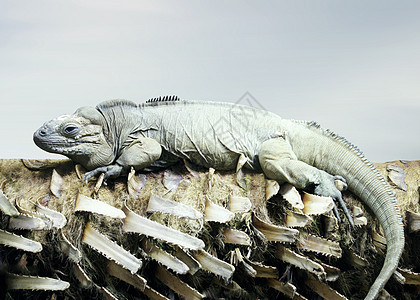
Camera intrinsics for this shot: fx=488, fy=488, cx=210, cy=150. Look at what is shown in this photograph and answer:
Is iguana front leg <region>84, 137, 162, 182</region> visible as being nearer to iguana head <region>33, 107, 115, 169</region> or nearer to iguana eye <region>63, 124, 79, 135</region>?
iguana head <region>33, 107, 115, 169</region>

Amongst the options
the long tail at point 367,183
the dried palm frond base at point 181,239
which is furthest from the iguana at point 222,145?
the dried palm frond base at point 181,239

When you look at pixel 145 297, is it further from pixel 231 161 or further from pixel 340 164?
pixel 340 164

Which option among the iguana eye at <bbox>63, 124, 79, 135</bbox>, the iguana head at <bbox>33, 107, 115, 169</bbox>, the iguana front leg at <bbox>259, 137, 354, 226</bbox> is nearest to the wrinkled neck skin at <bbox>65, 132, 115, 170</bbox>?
the iguana head at <bbox>33, 107, 115, 169</bbox>

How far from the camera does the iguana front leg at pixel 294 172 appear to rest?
358 centimetres

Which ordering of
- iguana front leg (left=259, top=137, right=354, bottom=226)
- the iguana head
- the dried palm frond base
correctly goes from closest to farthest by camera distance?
the dried palm frond base, the iguana head, iguana front leg (left=259, top=137, right=354, bottom=226)

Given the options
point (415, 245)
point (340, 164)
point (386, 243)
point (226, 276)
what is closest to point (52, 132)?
point (226, 276)

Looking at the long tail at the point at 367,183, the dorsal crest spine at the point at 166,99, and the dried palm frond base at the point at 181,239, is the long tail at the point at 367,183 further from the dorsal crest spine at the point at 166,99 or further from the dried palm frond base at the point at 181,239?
the dorsal crest spine at the point at 166,99

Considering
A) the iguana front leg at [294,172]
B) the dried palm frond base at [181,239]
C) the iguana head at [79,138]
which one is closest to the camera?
the dried palm frond base at [181,239]

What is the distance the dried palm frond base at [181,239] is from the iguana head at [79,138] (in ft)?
0.49

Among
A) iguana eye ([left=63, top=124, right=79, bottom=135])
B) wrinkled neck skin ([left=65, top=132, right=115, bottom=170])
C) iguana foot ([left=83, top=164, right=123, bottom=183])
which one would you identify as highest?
iguana eye ([left=63, top=124, right=79, bottom=135])

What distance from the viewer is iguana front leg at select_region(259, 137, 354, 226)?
3.58 m

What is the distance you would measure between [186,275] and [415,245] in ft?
6.13

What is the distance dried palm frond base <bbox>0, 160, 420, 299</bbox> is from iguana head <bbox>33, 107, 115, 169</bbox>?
0.15 m

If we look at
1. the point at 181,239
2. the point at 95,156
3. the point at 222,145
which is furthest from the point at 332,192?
the point at 95,156
